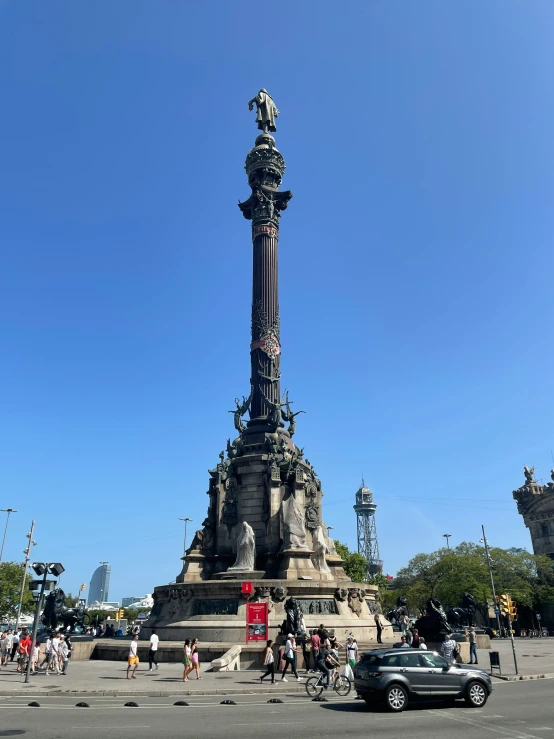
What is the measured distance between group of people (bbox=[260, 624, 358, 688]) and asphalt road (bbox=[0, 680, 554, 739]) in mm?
1385

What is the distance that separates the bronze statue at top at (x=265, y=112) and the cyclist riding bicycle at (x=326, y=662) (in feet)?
167

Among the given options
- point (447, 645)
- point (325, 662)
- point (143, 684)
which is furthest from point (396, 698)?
point (143, 684)

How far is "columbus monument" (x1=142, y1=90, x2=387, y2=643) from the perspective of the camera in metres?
31.5

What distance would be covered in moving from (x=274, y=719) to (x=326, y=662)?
229 inches

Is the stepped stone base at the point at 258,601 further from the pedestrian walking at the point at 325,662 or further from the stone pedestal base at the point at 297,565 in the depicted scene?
the pedestrian walking at the point at 325,662

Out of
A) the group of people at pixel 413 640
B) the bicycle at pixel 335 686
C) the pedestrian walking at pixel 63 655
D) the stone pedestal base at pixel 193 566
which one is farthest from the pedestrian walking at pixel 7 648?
the group of people at pixel 413 640

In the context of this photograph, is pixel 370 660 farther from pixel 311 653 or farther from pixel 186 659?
pixel 311 653

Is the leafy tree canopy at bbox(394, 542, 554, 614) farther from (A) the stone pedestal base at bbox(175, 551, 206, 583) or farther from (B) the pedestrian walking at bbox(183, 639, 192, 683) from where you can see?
(B) the pedestrian walking at bbox(183, 639, 192, 683)

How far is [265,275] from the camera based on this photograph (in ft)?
159

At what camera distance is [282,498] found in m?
38.3

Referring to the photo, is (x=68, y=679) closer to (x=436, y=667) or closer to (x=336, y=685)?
(x=336, y=685)

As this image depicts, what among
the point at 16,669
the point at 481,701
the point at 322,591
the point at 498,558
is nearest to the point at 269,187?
the point at 322,591

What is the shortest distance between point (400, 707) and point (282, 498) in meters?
23.8

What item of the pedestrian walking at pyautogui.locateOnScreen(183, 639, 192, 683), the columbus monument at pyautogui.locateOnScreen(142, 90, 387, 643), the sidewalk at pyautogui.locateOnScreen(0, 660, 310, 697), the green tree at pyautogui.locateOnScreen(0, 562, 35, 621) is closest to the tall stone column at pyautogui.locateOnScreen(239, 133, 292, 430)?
the columbus monument at pyautogui.locateOnScreen(142, 90, 387, 643)
